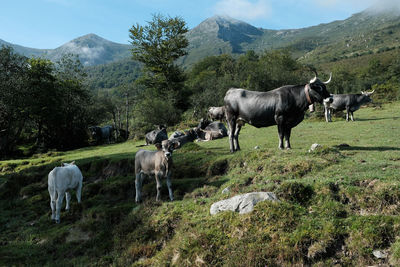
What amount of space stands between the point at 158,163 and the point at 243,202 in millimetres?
3651

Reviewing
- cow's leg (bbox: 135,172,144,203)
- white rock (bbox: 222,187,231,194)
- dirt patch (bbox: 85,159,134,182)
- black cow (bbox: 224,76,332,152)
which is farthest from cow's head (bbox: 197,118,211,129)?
white rock (bbox: 222,187,231,194)

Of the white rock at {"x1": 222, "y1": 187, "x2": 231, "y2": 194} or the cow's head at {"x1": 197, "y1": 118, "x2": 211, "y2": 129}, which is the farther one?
the cow's head at {"x1": 197, "y1": 118, "x2": 211, "y2": 129}

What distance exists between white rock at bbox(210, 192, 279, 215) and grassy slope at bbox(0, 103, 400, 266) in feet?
0.81

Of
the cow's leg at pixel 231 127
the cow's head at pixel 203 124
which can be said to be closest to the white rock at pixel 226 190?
the cow's leg at pixel 231 127

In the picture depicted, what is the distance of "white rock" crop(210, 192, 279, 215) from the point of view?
733 cm

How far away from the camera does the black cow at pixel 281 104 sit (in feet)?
35.5

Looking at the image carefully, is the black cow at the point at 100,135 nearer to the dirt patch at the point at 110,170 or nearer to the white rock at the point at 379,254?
the dirt patch at the point at 110,170

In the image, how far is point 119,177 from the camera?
1370 centimetres

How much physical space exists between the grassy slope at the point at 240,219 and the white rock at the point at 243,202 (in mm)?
246

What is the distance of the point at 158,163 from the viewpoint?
9.73 metres

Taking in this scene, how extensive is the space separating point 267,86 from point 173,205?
146 feet

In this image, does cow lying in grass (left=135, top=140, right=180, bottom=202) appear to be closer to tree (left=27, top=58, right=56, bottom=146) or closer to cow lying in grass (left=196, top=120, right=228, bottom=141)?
cow lying in grass (left=196, top=120, right=228, bottom=141)

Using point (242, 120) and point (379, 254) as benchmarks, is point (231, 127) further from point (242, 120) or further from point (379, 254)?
point (379, 254)

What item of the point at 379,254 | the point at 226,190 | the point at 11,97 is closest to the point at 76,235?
the point at 226,190
